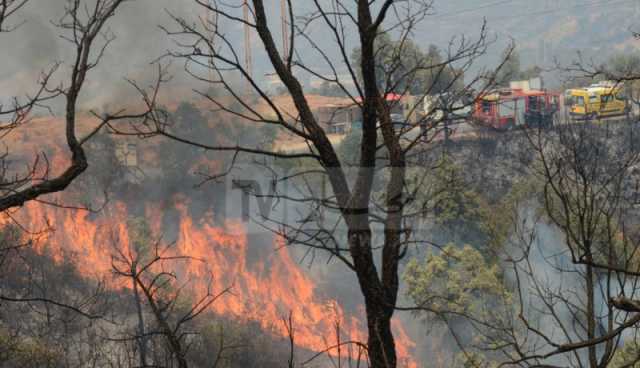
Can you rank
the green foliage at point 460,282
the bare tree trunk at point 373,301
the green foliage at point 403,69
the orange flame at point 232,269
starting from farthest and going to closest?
the orange flame at point 232,269
the green foliage at point 460,282
the green foliage at point 403,69
the bare tree trunk at point 373,301

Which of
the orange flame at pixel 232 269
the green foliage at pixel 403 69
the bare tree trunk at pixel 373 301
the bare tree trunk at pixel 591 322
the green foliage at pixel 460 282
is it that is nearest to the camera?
the bare tree trunk at pixel 373 301

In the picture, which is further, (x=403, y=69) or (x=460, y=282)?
(x=460, y=282)

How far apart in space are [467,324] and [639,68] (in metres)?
23.8

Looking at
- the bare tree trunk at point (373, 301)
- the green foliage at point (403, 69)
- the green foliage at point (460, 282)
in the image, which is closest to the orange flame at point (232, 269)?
the green foliage at point (460, 282)

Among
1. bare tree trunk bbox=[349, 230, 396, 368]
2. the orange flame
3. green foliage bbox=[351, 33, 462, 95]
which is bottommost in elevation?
the orange flame

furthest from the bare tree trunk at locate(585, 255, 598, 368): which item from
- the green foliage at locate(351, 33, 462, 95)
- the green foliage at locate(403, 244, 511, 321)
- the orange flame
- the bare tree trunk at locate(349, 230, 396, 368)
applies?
the orange flame

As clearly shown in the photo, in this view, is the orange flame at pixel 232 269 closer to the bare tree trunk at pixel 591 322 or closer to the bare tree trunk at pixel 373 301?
the bare tree trunk at pixel 591 322

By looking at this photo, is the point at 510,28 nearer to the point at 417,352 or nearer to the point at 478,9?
the point at 478,9

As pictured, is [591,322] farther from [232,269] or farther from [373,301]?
[232,269]

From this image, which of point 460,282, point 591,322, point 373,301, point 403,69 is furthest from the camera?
point 460,282

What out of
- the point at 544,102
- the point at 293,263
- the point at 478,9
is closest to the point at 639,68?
the point at 544,102

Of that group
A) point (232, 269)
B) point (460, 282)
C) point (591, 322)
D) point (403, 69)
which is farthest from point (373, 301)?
point (232, 269)

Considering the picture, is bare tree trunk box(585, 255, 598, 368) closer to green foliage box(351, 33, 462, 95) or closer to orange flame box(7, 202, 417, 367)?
green foliage box(351, 33, 462, 95)

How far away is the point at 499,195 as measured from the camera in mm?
41000
